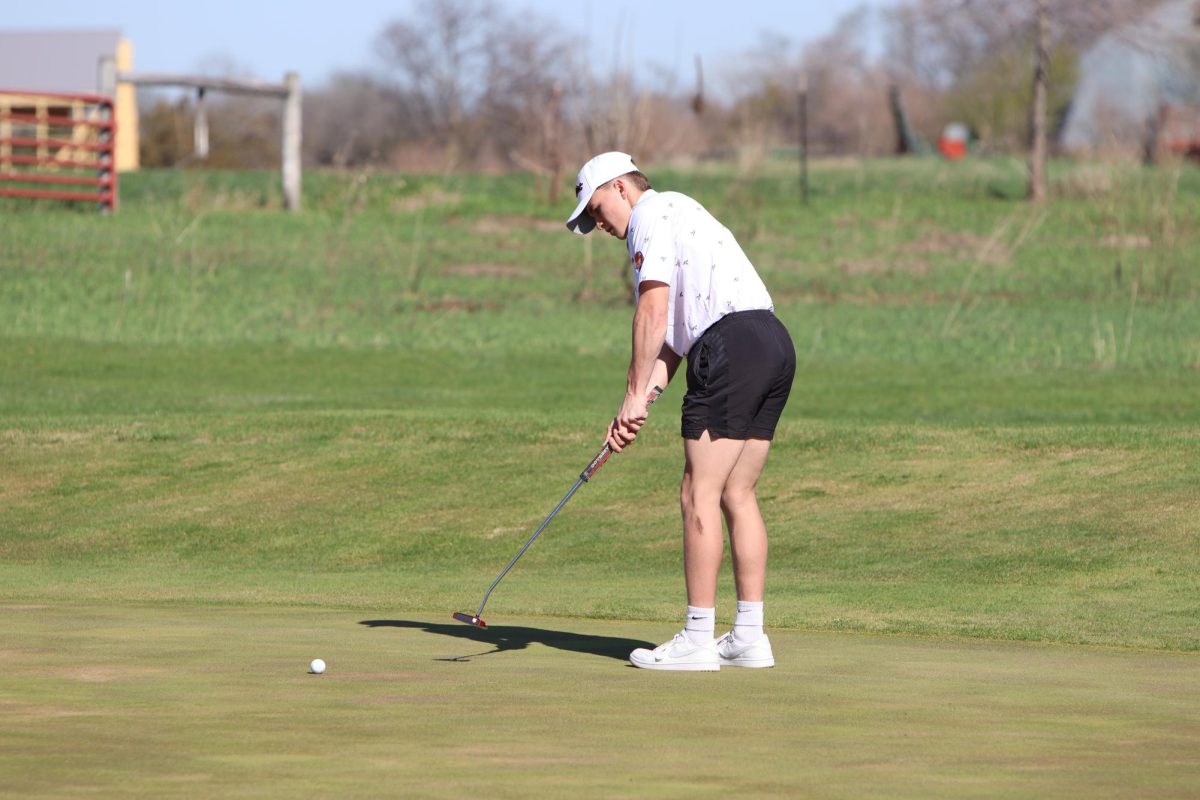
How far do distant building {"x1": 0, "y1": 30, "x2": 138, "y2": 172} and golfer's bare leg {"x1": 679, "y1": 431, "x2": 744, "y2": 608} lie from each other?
5202cm

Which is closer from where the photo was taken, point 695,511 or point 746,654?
point 746,654

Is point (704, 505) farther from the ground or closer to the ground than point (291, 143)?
closer to the ground

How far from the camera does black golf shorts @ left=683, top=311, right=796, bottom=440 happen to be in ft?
22.1

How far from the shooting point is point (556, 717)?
17.7 feet

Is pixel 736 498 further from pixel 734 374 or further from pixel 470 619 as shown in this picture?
pixel 470 619

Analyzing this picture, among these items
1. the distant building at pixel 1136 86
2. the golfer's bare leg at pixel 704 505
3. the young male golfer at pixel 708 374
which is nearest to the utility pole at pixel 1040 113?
the distant building at pixel 1136 86

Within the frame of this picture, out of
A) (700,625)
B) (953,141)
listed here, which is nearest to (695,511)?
(700,625)

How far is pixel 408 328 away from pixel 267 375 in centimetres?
553

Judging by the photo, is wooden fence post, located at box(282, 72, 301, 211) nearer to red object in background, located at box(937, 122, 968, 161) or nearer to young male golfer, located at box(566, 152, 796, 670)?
red object in background, located at box(937, 122, 968, 161)

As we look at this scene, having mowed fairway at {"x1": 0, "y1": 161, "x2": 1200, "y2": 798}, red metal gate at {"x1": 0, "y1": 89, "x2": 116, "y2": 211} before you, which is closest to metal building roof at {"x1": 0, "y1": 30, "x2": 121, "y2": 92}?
red metal gate at {"x1": 0, "y1": 89, "x2": 116, "y2": 211}

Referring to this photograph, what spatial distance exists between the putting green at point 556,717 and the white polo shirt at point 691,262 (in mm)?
1274

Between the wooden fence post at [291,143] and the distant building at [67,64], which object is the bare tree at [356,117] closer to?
the distant building at [67,64]

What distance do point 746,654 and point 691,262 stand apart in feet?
4.53

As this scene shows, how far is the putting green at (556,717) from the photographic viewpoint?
14.9 feet
